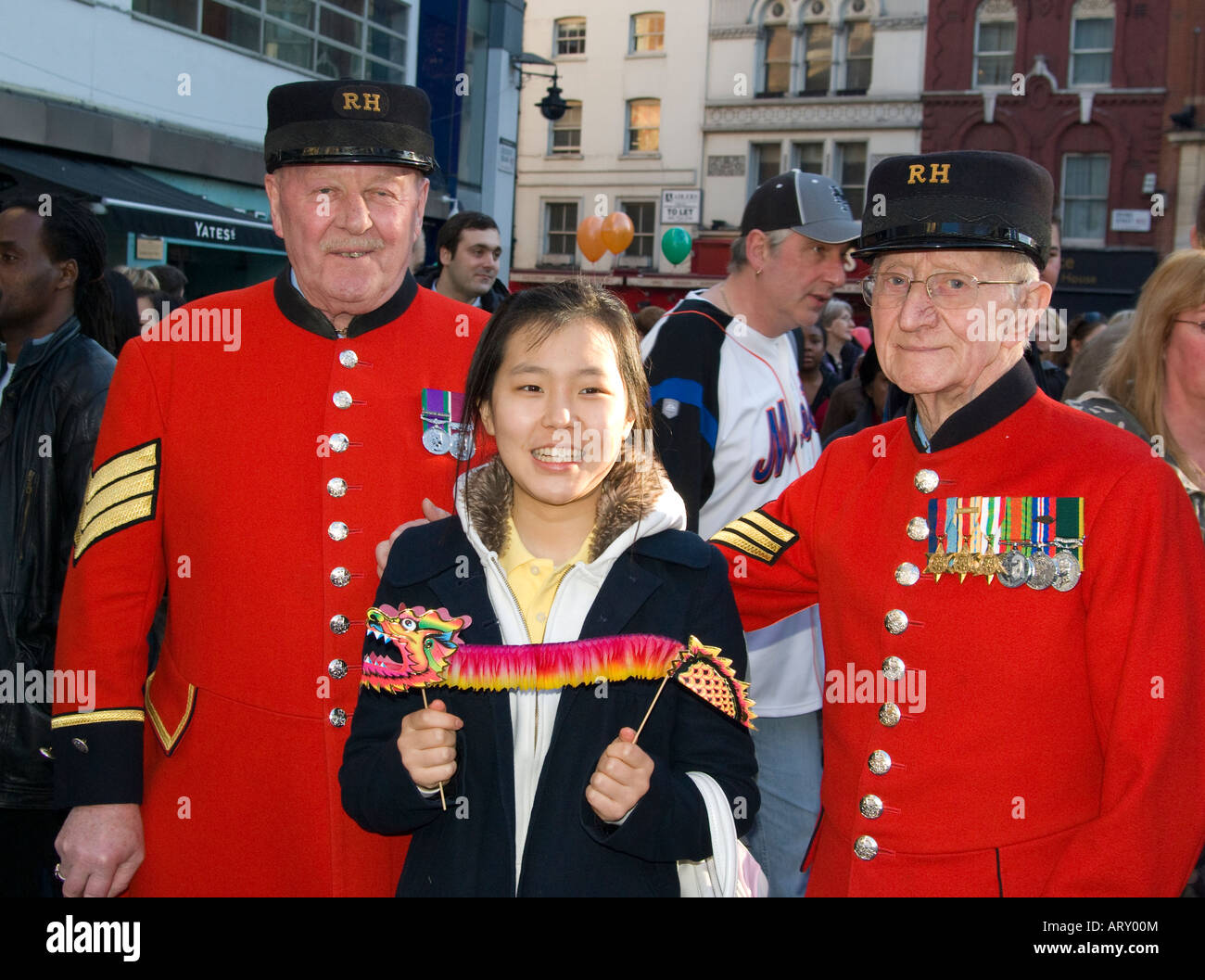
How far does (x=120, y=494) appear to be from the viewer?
2451 mm

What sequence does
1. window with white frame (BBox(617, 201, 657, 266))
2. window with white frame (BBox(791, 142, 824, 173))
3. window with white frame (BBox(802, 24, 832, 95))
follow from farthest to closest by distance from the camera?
window with white frame (BBox(617, 201, 657, 266)) → window with white frame (BBox(791, 142, 824, 173)) → window with white frame (BBox(802, 24, 832, 95))

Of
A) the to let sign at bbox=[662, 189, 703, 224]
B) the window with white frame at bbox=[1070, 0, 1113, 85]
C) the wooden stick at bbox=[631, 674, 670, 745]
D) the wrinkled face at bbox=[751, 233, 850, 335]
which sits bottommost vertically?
the wooden stick at bbox=[631, 674, 670, 745]

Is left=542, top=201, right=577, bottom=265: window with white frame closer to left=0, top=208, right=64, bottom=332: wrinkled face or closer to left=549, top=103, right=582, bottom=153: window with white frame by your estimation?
left=549, top=103, right=582, bottom=153: window with white frame

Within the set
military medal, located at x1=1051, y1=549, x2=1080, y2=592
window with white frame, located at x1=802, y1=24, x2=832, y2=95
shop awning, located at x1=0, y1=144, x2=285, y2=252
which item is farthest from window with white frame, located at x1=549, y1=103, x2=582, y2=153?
military medal, located at x1=1051, y1=549, x2=1080, y2=592

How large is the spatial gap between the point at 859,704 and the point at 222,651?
1.31m

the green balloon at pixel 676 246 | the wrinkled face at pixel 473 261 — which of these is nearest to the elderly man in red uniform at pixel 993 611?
the wrinkled face at pixel 473 261

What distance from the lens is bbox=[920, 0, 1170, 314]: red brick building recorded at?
23922 mm

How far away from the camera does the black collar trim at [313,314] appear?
Answer: 2.58 m

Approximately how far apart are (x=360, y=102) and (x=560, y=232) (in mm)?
27719

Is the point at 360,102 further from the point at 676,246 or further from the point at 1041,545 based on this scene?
the point at 676,246

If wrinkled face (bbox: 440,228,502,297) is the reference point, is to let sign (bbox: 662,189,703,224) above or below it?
→ above

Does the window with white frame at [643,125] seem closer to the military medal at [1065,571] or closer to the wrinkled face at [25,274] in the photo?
the wrinkled face at [25,274]

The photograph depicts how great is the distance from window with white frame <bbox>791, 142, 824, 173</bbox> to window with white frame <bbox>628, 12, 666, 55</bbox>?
4528mm

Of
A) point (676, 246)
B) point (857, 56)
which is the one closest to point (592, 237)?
point (676, 246)
